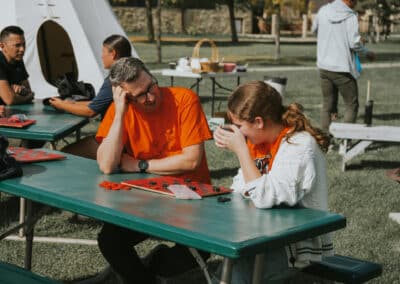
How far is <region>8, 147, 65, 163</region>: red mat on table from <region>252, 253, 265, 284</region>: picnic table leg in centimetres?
142

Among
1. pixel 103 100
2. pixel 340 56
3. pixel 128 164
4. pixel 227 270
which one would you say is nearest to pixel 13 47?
pixel 103 100

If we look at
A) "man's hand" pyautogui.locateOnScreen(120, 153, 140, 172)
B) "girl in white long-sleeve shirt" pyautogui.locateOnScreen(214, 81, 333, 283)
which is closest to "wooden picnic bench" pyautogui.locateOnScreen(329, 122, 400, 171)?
"man's hand" pyautogui.locateOnScreen(120, 153, 140, 172)

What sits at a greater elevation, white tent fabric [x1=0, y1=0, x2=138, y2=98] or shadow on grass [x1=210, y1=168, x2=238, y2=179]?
white tent fabric [x1=0, y1=0, x2=138, y2=98]

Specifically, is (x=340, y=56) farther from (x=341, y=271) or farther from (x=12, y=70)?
(x=341, y=271)

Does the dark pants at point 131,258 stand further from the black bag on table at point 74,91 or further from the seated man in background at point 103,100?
the black bag on table at point 74,91

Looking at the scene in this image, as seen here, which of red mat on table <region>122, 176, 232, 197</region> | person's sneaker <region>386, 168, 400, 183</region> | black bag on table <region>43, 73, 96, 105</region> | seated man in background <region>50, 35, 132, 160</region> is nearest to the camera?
red mat on table <region>122, 176, 232, 197</region>

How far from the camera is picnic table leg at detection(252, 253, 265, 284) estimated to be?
10.6 ft

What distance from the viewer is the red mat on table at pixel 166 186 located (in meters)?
3.60

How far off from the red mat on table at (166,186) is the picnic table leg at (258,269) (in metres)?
0.45

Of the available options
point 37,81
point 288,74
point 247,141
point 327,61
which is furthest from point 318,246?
point 288,74

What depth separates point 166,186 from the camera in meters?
3.66

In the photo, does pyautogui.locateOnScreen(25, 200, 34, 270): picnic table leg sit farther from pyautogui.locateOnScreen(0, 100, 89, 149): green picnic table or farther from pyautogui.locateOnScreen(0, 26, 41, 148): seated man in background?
pyautogui.locateOnScreen(0, 26, 41, 148): seated man in background

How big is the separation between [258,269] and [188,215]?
14.1 inches

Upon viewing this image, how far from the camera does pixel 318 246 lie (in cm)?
347
